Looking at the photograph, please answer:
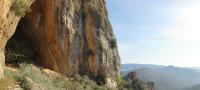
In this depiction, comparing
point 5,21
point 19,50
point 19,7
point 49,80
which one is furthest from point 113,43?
point 5,21

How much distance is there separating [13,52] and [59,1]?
4.93 metres

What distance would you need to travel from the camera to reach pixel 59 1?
3195cm

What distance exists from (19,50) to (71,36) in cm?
406

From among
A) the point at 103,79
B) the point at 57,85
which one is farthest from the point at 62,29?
the point at 57,85

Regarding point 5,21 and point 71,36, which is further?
point 71,36

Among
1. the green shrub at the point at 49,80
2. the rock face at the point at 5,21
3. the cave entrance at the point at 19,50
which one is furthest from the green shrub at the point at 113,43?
the rock face at the point at 5,21

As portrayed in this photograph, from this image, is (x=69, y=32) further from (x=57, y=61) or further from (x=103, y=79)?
(x=103, y=79)

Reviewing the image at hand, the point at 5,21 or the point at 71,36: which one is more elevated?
the point at 71,36

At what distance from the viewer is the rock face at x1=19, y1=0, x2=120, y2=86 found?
3219cm

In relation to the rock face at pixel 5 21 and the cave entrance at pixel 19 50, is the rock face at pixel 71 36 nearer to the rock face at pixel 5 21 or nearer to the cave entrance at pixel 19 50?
the cave entrance at pixel 19 50

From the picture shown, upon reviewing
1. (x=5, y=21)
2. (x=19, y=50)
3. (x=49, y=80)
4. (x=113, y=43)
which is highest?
(x=113, y=43)

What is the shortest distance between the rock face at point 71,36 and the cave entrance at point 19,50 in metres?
0.46

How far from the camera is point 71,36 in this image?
33.0 metres

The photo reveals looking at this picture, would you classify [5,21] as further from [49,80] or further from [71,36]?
[71,36]
